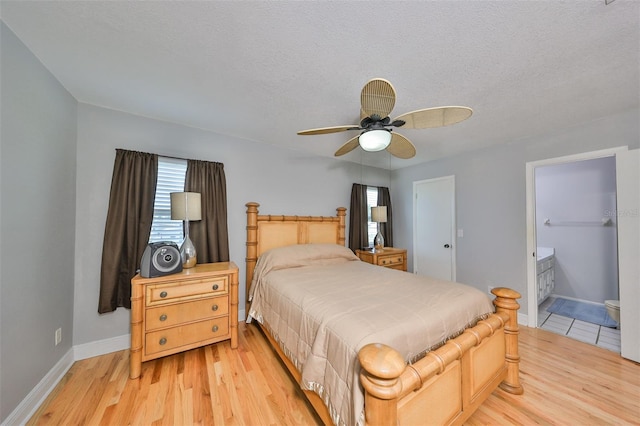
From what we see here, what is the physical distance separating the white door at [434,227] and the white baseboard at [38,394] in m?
4.60

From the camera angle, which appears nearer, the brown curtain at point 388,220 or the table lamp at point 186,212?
the table lamp at point 186,212

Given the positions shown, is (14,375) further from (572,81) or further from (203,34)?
(572,81)

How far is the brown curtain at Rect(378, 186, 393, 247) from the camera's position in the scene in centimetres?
443

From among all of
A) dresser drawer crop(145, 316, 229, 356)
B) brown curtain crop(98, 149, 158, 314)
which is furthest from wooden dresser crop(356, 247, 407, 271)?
brown curtain crop(98, 149, 158, 314)

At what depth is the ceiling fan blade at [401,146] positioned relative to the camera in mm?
1881

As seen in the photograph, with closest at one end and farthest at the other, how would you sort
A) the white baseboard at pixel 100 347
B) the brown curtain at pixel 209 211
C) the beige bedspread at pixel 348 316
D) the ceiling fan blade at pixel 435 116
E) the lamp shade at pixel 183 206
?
1. the beige bedspread at pixel 348 316
2. the ceiling fan blade at pixel 435 116
3. the white baseboard at pixel 100 347
4. the lamp shade at pixel 183 206
5. the brown curtain at pixel 209 211

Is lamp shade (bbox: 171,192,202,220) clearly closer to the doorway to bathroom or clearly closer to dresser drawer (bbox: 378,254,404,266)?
dresser drawer (bbox: 378,254,404,266)

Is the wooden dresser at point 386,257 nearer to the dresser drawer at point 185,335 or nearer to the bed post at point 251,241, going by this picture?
the bed post at point 251,241

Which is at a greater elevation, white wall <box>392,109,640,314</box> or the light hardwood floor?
white wall <box>392,109,640,314</box>

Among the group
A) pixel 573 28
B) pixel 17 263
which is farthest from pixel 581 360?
pixel 17 263

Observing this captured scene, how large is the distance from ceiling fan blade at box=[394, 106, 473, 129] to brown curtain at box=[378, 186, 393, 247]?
2807mm

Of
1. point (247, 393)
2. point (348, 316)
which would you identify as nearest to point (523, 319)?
point (348, 316)

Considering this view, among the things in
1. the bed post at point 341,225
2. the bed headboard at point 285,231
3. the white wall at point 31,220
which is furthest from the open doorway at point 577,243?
the white wall at point 31,220

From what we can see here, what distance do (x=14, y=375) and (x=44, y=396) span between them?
410 mm
